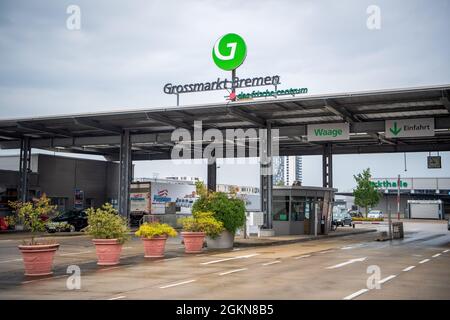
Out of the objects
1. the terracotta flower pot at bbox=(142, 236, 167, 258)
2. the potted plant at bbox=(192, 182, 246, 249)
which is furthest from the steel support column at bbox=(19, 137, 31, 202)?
the terracotta flower pot at bbox=(142, 236, 167, 258)

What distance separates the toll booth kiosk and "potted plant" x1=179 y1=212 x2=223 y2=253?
10.9 metres

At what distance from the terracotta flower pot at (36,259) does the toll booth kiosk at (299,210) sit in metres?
20.1

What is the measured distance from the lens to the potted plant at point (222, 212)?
23.3m

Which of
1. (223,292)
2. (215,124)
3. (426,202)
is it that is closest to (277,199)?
(215,124)

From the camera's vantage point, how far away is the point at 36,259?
48.0 ft

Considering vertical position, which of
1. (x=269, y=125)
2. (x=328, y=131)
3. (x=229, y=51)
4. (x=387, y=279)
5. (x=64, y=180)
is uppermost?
(x=229, y=51)

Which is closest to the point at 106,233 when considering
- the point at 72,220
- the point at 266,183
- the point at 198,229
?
the point at 198,229

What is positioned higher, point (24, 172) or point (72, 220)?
point (24, 172)

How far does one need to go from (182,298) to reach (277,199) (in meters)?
23.5

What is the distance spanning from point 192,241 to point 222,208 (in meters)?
2.52

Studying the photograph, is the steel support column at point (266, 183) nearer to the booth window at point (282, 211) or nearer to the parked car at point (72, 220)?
the booth window at point (282, 211)

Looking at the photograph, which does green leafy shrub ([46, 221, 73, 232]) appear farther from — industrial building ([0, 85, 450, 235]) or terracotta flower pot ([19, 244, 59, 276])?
terracotta flower pot ([19, 244, 59, 276])

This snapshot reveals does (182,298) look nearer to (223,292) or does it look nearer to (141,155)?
(223,292)

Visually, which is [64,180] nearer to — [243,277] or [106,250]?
[106,250]
